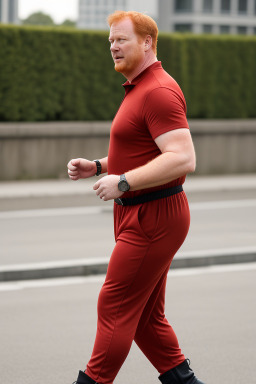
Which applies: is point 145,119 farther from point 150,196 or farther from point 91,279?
point 91,279

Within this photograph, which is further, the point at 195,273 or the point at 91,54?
the point at 91,54

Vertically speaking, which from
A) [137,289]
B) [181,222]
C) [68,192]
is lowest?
[68,192]

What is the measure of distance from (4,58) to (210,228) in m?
7.09

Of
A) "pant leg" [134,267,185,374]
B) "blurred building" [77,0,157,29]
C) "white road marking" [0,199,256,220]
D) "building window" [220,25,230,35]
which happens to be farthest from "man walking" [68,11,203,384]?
"blurred building" [77,0,157,29]

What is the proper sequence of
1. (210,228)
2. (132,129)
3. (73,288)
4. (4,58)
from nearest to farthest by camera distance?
(132,129) → (73,288) → (210,228) → (4,58)

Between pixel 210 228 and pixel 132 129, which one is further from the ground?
pixel 132 129

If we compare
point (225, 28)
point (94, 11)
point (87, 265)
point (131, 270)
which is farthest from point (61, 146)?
point (94, 11)

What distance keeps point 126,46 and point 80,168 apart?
0.72 m

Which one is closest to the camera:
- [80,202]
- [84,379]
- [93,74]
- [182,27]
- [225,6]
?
[84,379]

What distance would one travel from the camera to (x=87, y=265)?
27.4 feet

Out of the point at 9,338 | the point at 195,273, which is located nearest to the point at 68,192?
the point at 195,273

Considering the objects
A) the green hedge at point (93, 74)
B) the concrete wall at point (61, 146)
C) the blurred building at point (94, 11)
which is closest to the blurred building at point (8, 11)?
the blurred building at point (94, 11)

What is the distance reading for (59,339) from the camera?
6.04 metres

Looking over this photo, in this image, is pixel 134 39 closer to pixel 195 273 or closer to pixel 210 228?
pixel 195 273
